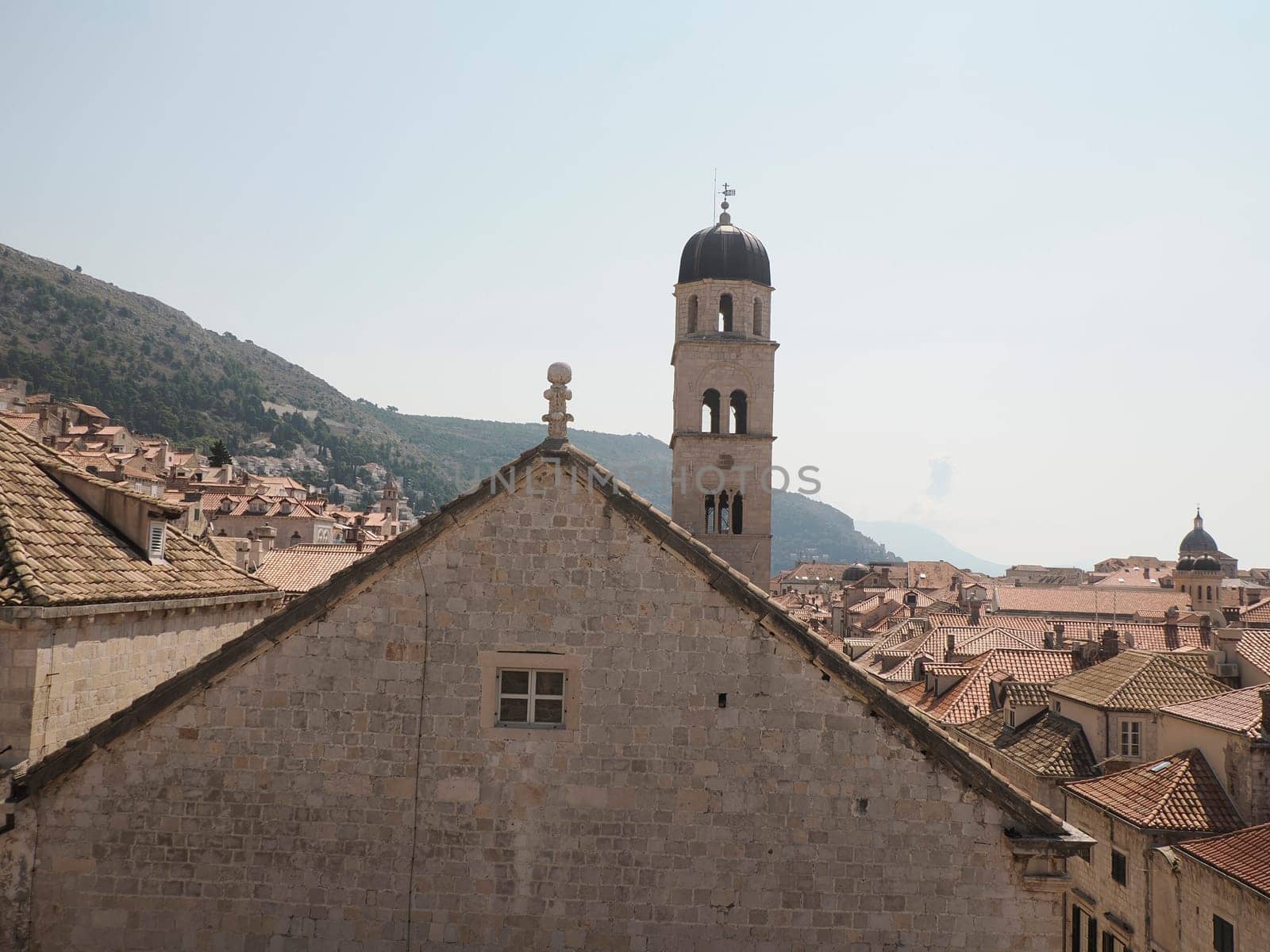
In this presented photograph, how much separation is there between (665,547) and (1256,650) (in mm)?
30902

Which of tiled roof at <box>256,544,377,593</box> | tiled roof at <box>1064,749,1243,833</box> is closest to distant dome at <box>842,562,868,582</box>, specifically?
tiled roof at <box>256,544,377,593</box>

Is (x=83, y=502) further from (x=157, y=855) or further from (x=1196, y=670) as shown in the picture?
(x=1196, y=670)

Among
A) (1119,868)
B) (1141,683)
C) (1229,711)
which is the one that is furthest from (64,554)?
(1141,683)

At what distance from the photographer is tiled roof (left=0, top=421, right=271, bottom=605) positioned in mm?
8914

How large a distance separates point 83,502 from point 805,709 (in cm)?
850

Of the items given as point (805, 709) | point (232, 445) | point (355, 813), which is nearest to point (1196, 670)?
point (805, 709)

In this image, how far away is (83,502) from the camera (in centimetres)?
1132

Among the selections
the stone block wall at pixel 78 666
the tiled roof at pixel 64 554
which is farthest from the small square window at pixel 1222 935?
the stone block wall at pixel 78 666

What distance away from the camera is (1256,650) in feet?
104

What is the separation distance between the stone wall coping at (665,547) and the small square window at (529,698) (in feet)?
4.64

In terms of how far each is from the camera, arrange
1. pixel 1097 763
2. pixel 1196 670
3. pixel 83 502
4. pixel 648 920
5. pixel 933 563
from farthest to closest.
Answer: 1. pixel 933 563
2. pixel 1196 670
3. pixel 1097 763
4. pixel 83 502
5. pixel 648 920

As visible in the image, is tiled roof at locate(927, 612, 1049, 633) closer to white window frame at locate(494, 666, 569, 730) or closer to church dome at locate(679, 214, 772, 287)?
church dome at locate(679, 214, 772, 287)

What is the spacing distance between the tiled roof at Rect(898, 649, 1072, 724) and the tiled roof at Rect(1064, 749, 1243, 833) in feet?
26.6

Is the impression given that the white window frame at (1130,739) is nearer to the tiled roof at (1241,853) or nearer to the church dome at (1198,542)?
the tiled roof at (1241,853)
